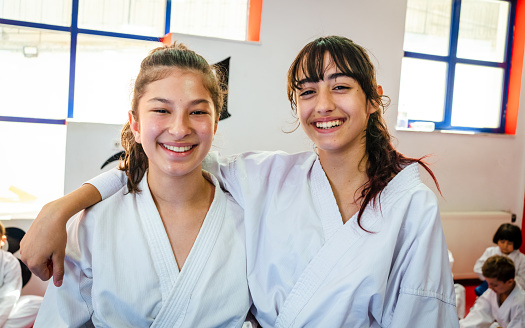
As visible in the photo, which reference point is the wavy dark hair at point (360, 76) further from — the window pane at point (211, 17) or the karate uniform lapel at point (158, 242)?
the window pane at point (211, 17)

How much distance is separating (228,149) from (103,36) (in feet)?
4.61

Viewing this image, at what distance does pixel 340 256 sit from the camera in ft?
4.33

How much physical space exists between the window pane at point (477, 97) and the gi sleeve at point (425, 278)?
4.27 meters

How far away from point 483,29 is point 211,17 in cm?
302

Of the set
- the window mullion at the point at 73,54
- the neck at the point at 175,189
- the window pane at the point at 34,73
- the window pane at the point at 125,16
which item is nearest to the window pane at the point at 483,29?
A: the window pane at the point at 125,16

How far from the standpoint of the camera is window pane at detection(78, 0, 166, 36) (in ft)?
12.8

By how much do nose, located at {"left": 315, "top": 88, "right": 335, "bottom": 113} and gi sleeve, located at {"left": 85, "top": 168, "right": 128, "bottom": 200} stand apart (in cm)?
63

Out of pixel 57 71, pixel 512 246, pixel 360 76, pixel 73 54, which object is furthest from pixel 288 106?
pixel 360 76

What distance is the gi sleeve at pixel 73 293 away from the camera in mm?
1279

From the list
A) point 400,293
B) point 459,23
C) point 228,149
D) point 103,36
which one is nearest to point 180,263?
point 400,293

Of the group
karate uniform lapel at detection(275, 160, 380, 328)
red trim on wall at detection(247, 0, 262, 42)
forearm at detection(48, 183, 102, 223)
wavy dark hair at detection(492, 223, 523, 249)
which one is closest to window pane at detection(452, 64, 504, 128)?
wavy dark hair at detection(492, 223, 523, 249)

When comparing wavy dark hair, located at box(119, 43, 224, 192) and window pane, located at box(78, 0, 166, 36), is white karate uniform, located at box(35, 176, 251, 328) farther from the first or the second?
window pane, located at box(78, 0, 166, 36)

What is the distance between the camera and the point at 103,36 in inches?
154

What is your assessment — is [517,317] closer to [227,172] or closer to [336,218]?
[336,218]
